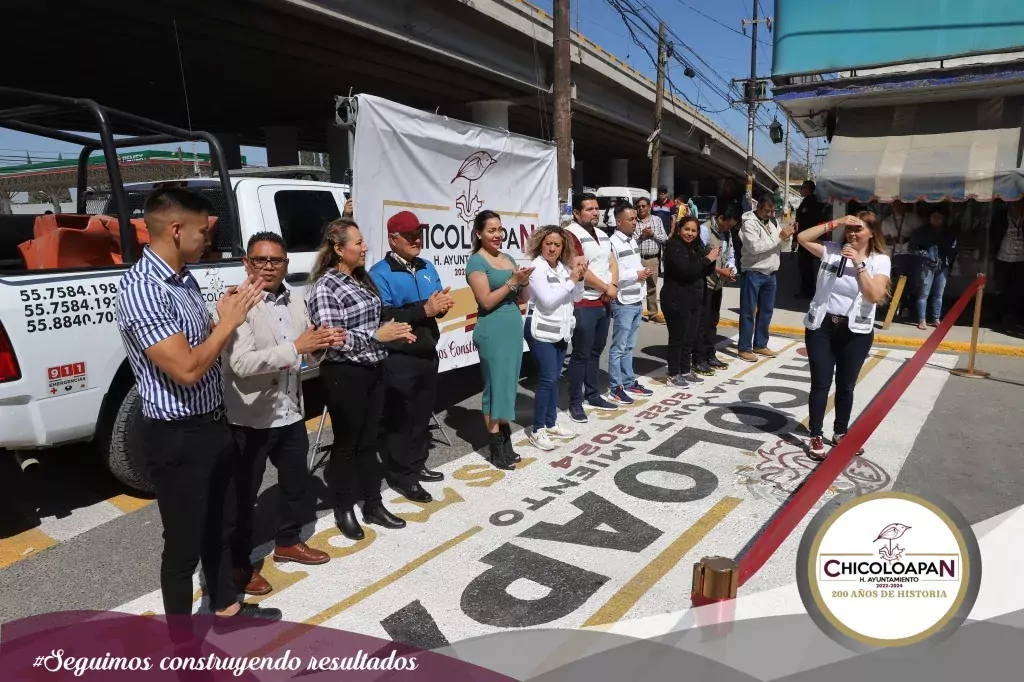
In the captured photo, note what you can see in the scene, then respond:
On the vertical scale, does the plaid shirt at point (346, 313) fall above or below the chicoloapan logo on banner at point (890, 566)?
above

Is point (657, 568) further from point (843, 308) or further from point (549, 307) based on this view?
point (843, 308)

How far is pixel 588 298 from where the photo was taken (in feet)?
18.8

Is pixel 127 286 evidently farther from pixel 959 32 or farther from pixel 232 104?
pixel 232 104

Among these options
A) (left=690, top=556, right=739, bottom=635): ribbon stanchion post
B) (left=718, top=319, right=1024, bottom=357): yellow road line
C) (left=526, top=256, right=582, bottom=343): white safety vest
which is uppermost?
(left=526, top=256, right=582, bottom=343): white safety vest

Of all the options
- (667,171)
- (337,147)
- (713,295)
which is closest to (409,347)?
(713,295)

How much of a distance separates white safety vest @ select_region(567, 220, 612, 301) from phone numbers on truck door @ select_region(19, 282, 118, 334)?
3.51m

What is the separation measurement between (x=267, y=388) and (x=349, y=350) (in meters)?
0.50

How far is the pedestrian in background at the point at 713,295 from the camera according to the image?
736cm

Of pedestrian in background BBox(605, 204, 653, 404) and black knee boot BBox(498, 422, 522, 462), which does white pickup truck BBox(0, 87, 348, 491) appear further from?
pedestrian in background BBox(605, 204, 653, 404)

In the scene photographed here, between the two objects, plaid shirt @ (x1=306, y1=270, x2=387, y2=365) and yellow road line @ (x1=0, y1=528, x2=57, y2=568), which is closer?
plaid shirt @ (x1=306, y1=270, x2=387, y2=365)

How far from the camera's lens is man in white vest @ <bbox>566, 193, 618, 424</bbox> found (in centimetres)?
572

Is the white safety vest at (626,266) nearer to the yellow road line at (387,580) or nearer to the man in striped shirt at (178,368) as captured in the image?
the yellow road line at (387,580)

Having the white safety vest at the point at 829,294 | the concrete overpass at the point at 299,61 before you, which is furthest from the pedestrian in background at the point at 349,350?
the concrete overpass at the point at 299,61

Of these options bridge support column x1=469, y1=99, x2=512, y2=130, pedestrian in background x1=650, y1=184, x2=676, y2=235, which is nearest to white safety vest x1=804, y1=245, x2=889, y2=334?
pedestrian in background x1=650, y1=184, x2=676, y2=235
